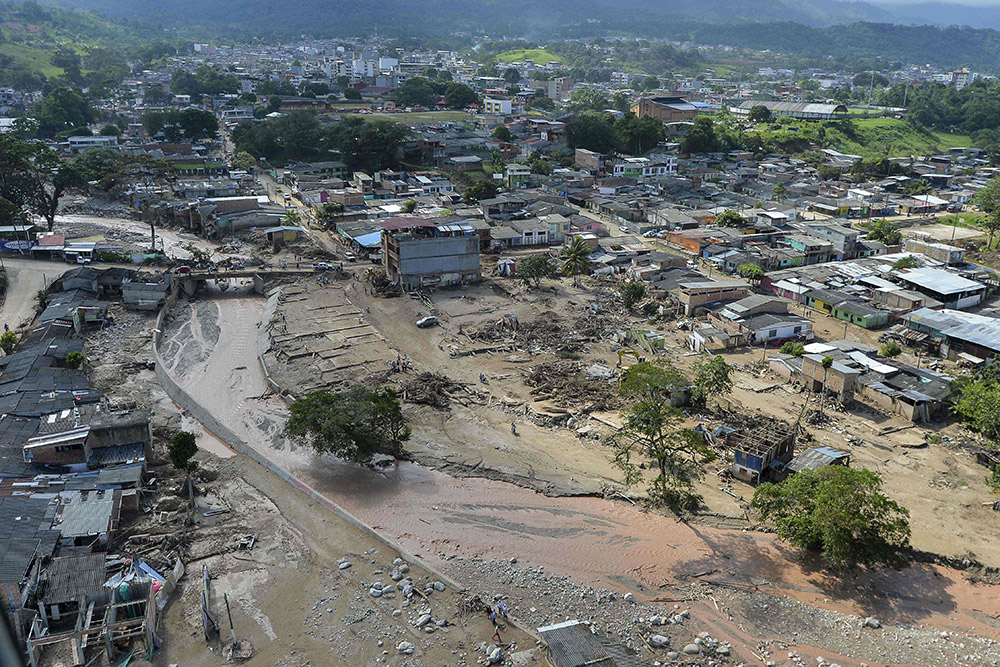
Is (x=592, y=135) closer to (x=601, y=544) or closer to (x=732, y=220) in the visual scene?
(x=732, y=220)

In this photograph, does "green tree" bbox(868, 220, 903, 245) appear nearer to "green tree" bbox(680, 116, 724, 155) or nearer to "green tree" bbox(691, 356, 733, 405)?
"green tree" bbox(691, 356, 733, 405)

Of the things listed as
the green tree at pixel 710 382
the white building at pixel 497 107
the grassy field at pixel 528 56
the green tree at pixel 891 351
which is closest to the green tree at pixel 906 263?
the green tree at pixel 891 351

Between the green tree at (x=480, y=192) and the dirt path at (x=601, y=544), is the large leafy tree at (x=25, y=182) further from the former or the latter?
the dirt path at (x=601, y=544)

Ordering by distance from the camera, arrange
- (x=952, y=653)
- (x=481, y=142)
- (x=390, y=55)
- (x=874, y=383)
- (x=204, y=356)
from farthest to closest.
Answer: (x=390, y=55), (x=481, y=142), (x=204, y=356), (x=874, y=383), (x=952, y=653)

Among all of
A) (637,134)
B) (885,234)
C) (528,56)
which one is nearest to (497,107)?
(637,134)

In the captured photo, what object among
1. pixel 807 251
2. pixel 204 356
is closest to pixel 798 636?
pixel 204 356

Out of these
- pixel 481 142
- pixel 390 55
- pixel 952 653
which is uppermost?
pixel 390 55

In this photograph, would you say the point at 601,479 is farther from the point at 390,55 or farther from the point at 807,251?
the point at 390,55
